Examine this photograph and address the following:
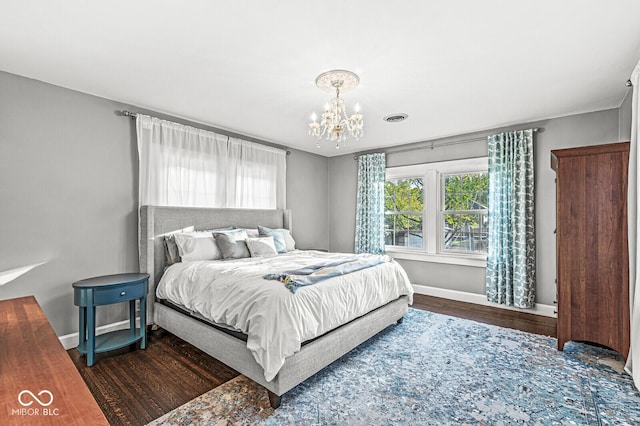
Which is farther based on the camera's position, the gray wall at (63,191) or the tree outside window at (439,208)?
the tree outside window at (439,208)

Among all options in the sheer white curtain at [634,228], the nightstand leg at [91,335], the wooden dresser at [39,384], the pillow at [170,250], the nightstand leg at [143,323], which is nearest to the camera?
the wooden dresser at [39,384]

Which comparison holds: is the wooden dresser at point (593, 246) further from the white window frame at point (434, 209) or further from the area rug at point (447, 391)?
the white window frame at point (434, 209)

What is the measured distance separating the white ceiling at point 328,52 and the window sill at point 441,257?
2090mm

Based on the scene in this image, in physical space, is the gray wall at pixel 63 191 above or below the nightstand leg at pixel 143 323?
above

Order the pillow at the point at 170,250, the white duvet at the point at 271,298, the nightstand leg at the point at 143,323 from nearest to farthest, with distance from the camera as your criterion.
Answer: the white duvet at the point at 271,298, the nightstand leg at the point at 143,323, the pillow at the point at 170,250

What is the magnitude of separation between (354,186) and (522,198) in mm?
2698

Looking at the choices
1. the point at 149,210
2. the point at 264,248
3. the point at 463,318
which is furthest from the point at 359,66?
the point at 463,318

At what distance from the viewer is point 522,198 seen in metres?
3.93

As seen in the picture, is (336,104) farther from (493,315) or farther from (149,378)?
(493,315)

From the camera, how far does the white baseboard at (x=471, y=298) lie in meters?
3.87

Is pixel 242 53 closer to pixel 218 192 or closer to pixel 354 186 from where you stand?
pixel 218 192

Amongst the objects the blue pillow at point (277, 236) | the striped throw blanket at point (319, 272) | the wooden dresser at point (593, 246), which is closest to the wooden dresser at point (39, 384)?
the striped throw blanket at point (319, 272)

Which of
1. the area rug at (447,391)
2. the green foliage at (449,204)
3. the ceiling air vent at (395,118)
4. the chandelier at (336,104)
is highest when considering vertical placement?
the ceiling air vent at (395,118)

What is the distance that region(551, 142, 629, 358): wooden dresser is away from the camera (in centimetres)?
258
